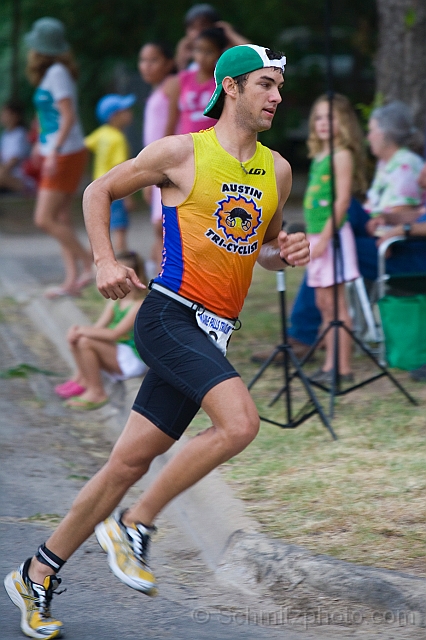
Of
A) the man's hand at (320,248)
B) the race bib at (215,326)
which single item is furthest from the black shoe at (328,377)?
the race bib at (215,326)

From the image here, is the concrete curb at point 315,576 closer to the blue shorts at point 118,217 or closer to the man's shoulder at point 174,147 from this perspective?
the man's shoulder at point 174,147

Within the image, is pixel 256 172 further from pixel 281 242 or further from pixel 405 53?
pixel 405 53

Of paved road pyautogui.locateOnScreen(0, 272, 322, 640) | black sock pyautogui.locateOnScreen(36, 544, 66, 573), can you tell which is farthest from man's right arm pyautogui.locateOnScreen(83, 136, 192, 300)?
paved road pyautogui.locateOnScreen(0, 272, 322, 640)

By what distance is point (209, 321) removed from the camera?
3.62 meters

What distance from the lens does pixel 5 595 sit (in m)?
3.90

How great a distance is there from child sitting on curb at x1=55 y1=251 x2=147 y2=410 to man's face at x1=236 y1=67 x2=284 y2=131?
314cm

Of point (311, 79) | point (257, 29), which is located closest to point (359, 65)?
point (311, 79)

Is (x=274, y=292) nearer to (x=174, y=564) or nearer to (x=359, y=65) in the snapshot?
(x=174, y=564)

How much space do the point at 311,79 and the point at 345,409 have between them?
537 inches

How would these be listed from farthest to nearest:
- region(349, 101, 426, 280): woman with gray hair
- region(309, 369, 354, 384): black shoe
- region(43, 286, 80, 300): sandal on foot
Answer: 1. region(43, 286, 80, 300): sandal on foot
2. region(349, 101, 426, 280): woman with gray hair
3. region(309, 369, 354, 384): black shoe

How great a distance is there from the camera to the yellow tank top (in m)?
3.56

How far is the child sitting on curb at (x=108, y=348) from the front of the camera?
667 cm

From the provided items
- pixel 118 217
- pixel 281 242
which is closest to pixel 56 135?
pixel 118 217

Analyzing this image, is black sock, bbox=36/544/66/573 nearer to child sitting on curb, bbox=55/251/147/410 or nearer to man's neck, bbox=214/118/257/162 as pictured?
man's neck, bbox=214/118/257/162
